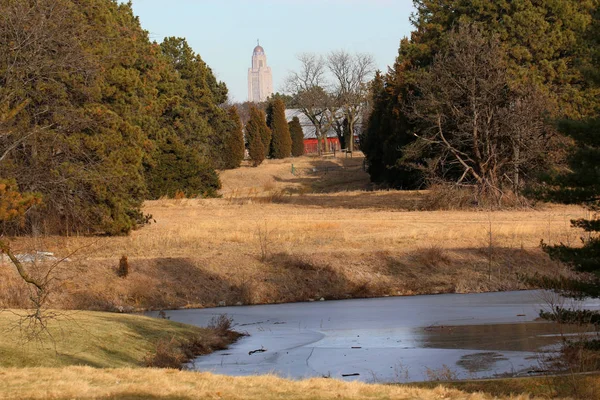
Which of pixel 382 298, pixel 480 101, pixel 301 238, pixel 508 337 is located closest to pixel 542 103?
pixel 480 101

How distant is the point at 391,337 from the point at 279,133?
83077 millimetres

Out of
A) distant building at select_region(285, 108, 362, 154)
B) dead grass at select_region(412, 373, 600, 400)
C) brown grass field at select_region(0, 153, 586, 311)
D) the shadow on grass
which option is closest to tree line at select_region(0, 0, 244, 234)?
brown grass field at select_region(0, 153, 586, 311)

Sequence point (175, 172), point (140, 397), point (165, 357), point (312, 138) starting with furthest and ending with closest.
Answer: point (312, 138)
point (175, 172)
point (165, 357)
point (140, 397)

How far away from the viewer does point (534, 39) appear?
52.4 m

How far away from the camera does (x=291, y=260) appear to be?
31828 millimetres

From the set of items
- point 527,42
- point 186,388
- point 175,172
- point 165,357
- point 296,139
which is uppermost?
point 527,42

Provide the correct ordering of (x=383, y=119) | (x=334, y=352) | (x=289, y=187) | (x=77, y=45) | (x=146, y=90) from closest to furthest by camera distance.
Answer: (x=334, y=352), (x=77, y=45), (x=146, y=90), (x=383, y=119), (x=289, y=187)

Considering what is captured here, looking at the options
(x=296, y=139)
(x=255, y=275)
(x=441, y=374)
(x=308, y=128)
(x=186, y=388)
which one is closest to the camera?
(x=186, y=388)

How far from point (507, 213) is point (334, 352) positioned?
29951 mm

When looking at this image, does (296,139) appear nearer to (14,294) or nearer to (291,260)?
(291,260)

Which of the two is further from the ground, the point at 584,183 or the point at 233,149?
the point at 233,149

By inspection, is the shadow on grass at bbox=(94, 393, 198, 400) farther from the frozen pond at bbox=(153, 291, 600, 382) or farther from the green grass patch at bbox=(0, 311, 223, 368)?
the frozen pond at bbox=(153, 291, 600, 382)

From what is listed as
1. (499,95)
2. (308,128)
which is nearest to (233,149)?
(499,95)

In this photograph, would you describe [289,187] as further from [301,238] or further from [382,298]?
[382,298]
